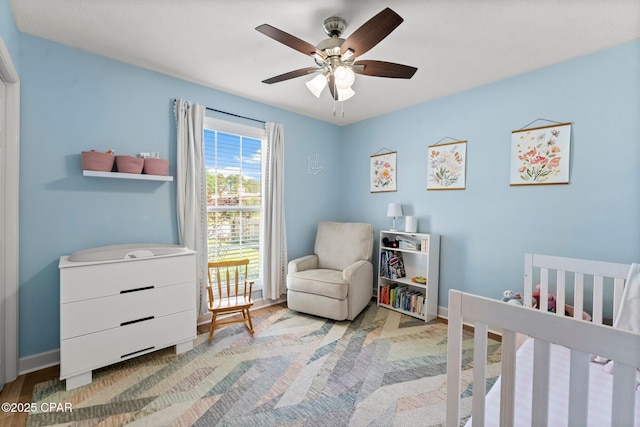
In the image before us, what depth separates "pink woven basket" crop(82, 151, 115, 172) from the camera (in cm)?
215

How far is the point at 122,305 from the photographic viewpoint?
2.08 meters

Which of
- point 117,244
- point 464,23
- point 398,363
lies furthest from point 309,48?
point 398,363

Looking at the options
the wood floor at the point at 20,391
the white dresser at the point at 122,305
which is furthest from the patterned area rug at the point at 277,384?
the white dresser at the point at 122,305

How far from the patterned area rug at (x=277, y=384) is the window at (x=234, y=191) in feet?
2.95

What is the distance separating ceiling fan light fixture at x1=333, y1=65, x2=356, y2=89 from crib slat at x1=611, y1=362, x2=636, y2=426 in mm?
1834

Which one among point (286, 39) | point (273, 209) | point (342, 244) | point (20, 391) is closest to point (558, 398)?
point (286, 39)

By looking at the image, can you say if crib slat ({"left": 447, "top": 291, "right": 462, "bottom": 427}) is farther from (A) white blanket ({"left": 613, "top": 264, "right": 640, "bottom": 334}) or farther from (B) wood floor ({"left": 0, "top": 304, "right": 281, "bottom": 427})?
(B) wood floor ({"left": 0, "top": 304, "right": 281, "bottom": 427})

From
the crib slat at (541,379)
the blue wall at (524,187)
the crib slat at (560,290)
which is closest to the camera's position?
the crib slat at (541,379)

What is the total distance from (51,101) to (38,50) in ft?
1.18

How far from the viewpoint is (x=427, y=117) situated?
329 cm

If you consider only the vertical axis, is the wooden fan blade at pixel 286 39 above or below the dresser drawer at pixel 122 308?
above

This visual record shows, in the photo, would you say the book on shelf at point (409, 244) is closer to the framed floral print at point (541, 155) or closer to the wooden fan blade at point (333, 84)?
the framed floral print at point (541, 155)

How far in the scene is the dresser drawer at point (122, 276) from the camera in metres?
1.89

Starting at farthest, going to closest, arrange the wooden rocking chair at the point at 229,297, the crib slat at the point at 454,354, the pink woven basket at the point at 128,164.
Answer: the wooden rocking chair at the point at 229,297, the pink woven basket at the point at 128,164, the crib slat at the point at 454,354
